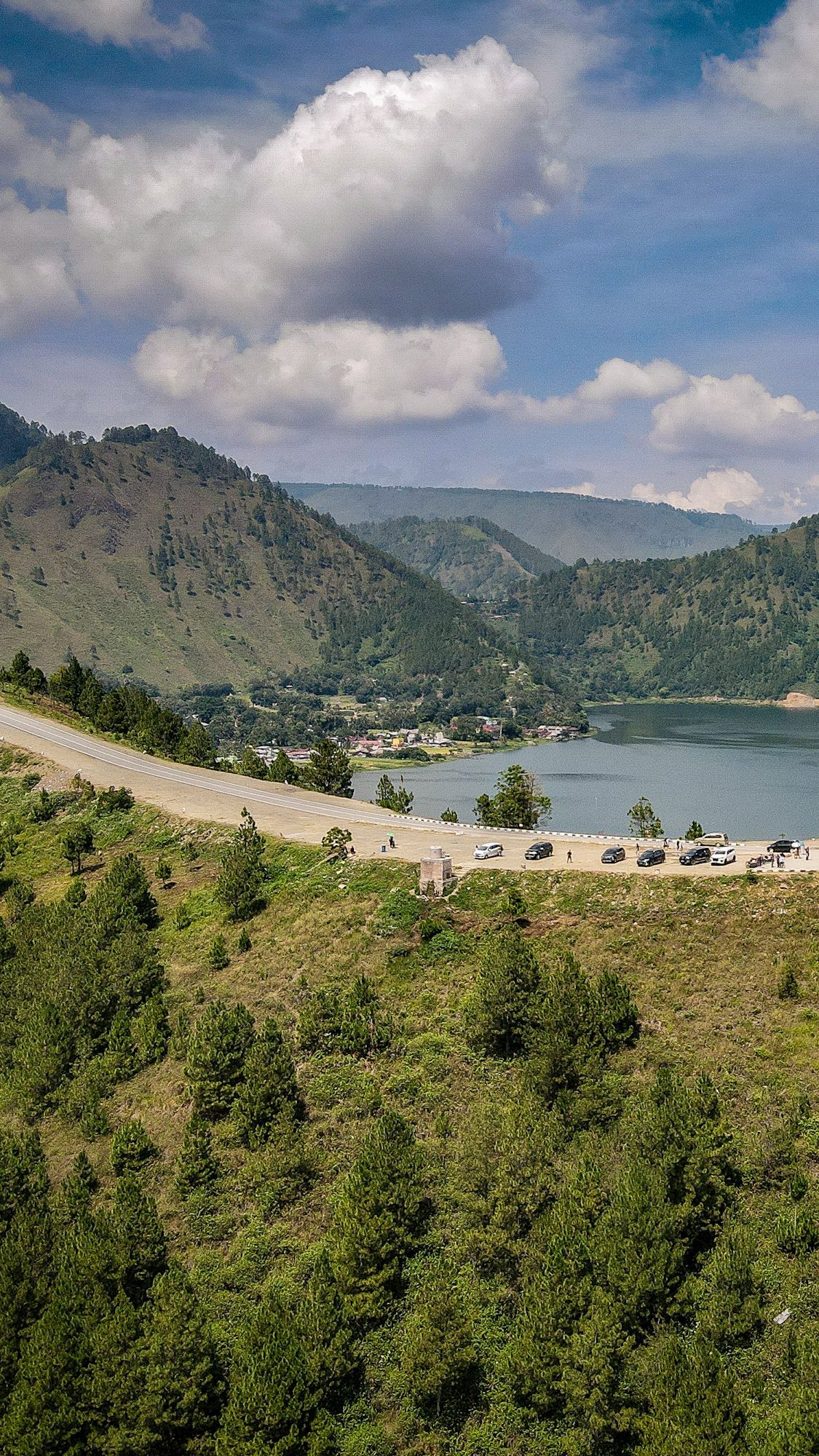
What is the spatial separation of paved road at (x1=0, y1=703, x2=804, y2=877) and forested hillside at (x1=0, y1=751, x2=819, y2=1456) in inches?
209

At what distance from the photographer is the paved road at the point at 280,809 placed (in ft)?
210

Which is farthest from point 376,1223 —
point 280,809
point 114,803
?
point 114,803

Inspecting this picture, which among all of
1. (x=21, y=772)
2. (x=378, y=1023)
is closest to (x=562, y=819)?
(x=21, y=772)

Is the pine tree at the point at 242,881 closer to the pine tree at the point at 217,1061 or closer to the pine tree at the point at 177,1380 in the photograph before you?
the pine tree at the point at 217,1061

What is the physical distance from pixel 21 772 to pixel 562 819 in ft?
254

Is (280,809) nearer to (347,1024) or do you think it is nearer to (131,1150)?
(347,1024)

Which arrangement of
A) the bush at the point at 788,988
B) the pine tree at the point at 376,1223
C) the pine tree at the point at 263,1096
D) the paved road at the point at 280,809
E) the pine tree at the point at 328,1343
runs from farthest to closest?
the paved road at the point at 280,809
the bush at the point at 788,988
the pine tree at the point at 263,1096
the pine tree at the point at 376,1223
the pine tree at the point at 328,1343

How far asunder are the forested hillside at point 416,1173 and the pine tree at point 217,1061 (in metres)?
0.13

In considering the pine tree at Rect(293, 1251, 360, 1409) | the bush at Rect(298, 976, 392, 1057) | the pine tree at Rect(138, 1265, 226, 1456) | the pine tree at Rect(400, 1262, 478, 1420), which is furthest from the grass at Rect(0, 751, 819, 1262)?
the pine tree at Rect(400, 1262, 478, 1420)

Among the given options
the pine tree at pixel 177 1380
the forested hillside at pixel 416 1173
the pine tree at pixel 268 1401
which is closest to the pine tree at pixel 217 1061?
the forested hillside at pixel 416 1173

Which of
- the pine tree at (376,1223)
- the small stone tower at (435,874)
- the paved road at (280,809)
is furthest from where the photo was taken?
the paved road at (280,809)

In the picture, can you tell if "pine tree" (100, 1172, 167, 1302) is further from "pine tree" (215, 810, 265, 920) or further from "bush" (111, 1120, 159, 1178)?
"pine tree" (215, 810, 265, 920)

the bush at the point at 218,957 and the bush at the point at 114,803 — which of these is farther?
the bush at the point at 114,803

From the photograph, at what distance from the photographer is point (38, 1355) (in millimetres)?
33250
